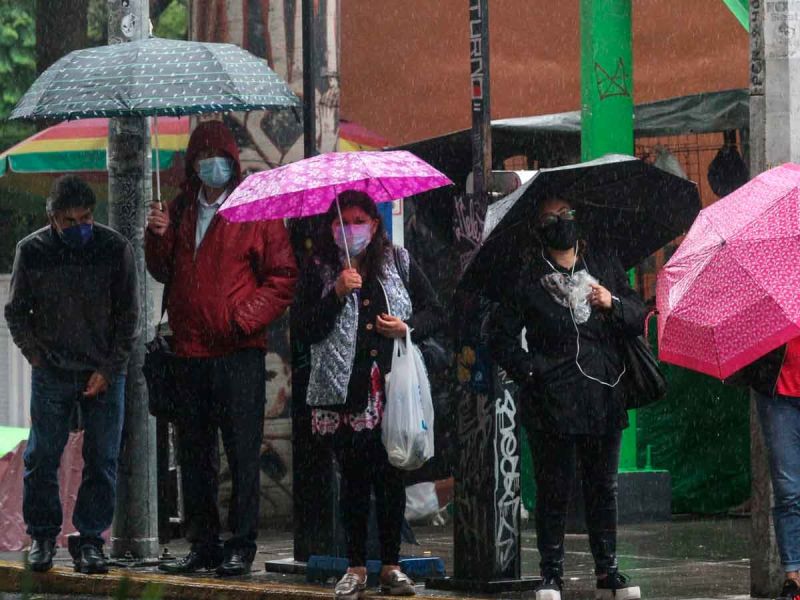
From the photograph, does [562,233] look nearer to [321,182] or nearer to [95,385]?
[321,182]

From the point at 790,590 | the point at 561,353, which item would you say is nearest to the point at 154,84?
the point at 561,353

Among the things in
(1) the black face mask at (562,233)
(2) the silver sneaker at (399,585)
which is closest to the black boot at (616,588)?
(2) the silver sneaker at (399,585)

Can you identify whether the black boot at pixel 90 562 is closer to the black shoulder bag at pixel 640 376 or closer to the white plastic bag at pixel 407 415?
the white plastic bag at pixel 407 415

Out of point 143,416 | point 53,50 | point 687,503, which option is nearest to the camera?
point 143,416

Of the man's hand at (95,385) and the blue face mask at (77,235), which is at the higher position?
the blue face mask at (77,235)

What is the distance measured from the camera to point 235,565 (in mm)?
8945

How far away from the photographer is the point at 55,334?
9.31 m

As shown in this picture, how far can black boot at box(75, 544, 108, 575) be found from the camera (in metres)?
9.23

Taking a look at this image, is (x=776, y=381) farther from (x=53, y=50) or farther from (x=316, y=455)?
(x=53, y=50)

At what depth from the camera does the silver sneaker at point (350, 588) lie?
26.4ft

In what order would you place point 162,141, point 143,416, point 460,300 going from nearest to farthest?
point 460,300, point 143,416, point 162,141

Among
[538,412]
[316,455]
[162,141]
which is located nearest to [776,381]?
[538,412]

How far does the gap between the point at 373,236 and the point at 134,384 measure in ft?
7.72

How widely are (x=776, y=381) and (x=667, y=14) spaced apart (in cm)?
947
